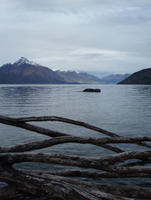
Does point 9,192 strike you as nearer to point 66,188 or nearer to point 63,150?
point 66,188

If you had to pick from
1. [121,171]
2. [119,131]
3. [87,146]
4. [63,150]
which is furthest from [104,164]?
[119,131]

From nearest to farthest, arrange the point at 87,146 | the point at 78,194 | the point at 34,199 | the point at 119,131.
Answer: the point at 78,194 → the point at 34,199 → the point at 87,146 → the point at 119,131

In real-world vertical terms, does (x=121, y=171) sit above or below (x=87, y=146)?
above

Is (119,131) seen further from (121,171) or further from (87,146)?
(121,171)

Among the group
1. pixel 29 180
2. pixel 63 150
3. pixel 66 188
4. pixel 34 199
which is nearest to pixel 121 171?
pixel 66 188

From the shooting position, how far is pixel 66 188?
342 cm

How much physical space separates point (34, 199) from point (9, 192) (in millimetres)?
2115

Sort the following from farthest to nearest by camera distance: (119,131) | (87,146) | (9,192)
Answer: (119,131), (87,146), (9,192)

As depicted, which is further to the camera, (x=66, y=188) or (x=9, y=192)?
(x=9, y=192)

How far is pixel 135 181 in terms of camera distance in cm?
762

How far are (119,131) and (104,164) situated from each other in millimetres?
13916

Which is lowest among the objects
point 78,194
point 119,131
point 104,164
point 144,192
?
point 119,131

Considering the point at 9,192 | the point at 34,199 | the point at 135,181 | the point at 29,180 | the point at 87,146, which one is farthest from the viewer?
the point at 87,146

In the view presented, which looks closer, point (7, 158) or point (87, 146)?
point (7, 158)
